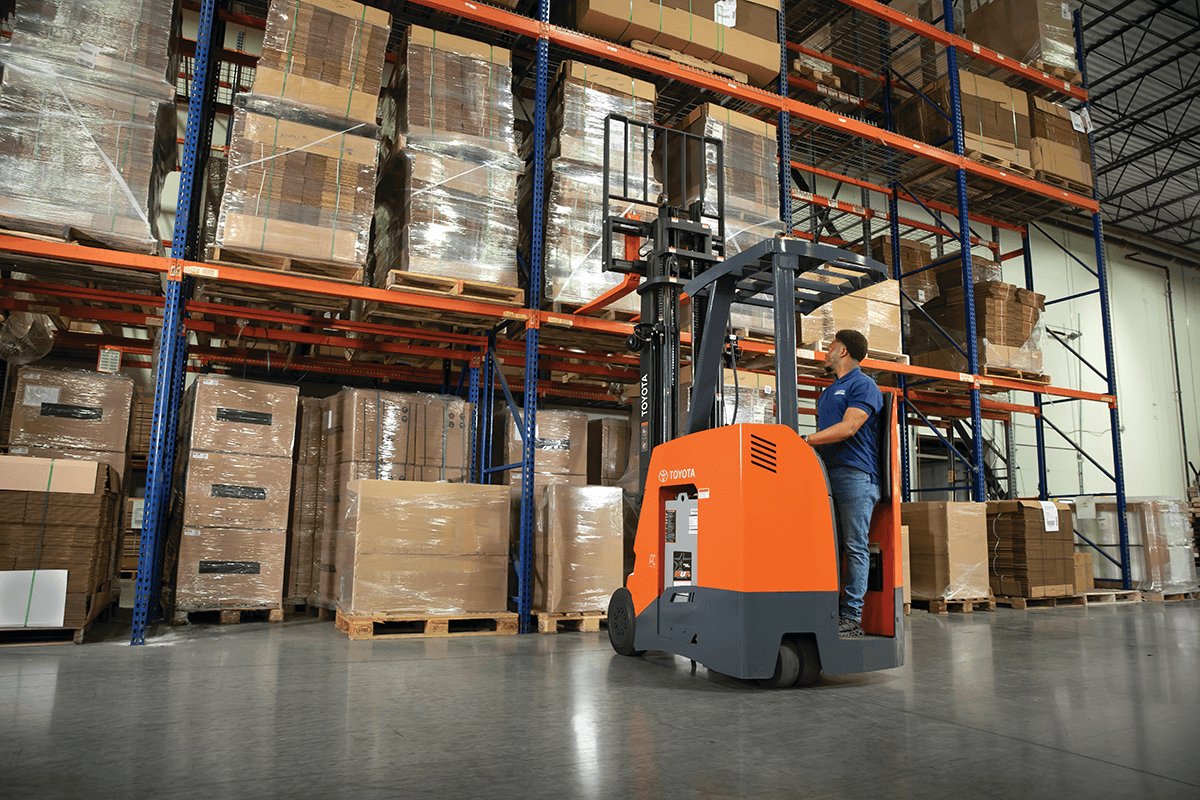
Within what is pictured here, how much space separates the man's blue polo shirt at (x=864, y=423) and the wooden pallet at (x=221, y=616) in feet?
14.3

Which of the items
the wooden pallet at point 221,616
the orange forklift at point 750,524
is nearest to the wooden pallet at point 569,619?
the orange forklift at point 750,524

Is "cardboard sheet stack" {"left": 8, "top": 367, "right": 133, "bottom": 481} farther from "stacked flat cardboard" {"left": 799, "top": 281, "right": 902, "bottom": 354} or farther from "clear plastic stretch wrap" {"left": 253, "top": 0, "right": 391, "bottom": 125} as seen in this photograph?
"stacked flat cardboard" {"left": 799, "top": 281, "right": 902, "bottom": 354}

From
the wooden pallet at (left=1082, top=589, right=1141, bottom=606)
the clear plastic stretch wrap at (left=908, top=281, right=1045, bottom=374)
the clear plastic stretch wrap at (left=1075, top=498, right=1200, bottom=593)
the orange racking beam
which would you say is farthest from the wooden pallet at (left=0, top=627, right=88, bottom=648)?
the clear plastic stretch wrap at (left=1075, top=498, right=1200, bottom=593)

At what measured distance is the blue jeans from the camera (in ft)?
12.6

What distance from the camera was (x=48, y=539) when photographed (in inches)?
187

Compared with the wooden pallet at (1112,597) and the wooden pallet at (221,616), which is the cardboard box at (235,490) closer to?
the wooden pallet at (221,616)

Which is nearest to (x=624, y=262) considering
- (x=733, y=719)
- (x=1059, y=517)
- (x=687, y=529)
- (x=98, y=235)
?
(x=687, y=529)

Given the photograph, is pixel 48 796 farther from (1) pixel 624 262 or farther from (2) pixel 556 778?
(1) pixel 624 262

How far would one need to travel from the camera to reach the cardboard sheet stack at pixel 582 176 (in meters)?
6.29

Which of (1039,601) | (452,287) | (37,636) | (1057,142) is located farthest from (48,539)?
(1057,142)

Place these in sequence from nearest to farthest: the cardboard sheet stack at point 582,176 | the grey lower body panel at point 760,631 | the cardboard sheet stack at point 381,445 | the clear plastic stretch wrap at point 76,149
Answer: the grey lower body panel at point 760,631
the clear plastic stretch wrap at point 76,149
the cardboard sheet stack at point 582,176
the cardboard sheet stack at point 381,445

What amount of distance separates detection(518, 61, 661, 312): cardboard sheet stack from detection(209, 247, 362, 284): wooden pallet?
4.99 ft

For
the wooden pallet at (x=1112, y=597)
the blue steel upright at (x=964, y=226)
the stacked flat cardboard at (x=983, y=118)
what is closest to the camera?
the blue steel upright at (x=964, y=226)

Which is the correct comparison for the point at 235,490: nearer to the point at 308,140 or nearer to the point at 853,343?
the point at 308,140
